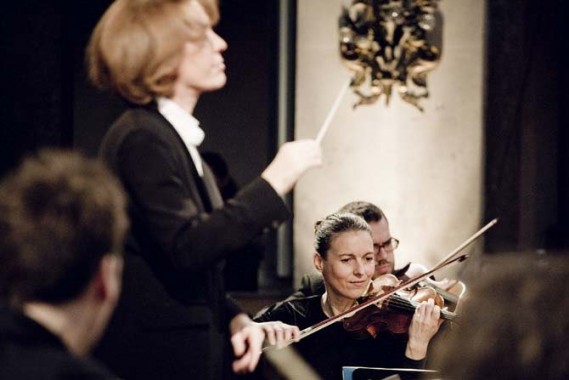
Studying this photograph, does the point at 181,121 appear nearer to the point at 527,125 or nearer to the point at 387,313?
the point at 387,313

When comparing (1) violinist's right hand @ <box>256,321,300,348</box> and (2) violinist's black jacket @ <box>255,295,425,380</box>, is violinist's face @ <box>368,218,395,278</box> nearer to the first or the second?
(2) violinist's black jacket @ <box>255,295,425,380</box>

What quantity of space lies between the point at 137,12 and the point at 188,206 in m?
0.40

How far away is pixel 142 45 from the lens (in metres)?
2.27

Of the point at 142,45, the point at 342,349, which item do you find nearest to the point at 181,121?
the point at 142,45

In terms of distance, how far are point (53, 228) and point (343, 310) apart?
7.70 ft

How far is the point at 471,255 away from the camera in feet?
16.5

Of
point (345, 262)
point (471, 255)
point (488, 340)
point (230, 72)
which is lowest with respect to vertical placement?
point (471, 255)

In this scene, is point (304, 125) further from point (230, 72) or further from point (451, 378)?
point (451, 378)

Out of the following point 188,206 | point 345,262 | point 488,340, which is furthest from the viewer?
point 345,262

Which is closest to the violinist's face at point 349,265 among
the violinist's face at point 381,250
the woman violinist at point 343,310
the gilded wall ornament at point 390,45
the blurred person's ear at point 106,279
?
the woman violinist at point 343,310

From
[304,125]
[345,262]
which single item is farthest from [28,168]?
[304,125]

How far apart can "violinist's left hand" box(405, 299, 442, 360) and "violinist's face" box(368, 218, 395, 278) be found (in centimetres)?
44

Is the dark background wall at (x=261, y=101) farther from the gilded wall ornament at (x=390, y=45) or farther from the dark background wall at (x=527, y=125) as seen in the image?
the gilded wall ornament at (x=390, y=45)

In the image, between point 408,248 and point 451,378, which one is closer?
point 451,378
